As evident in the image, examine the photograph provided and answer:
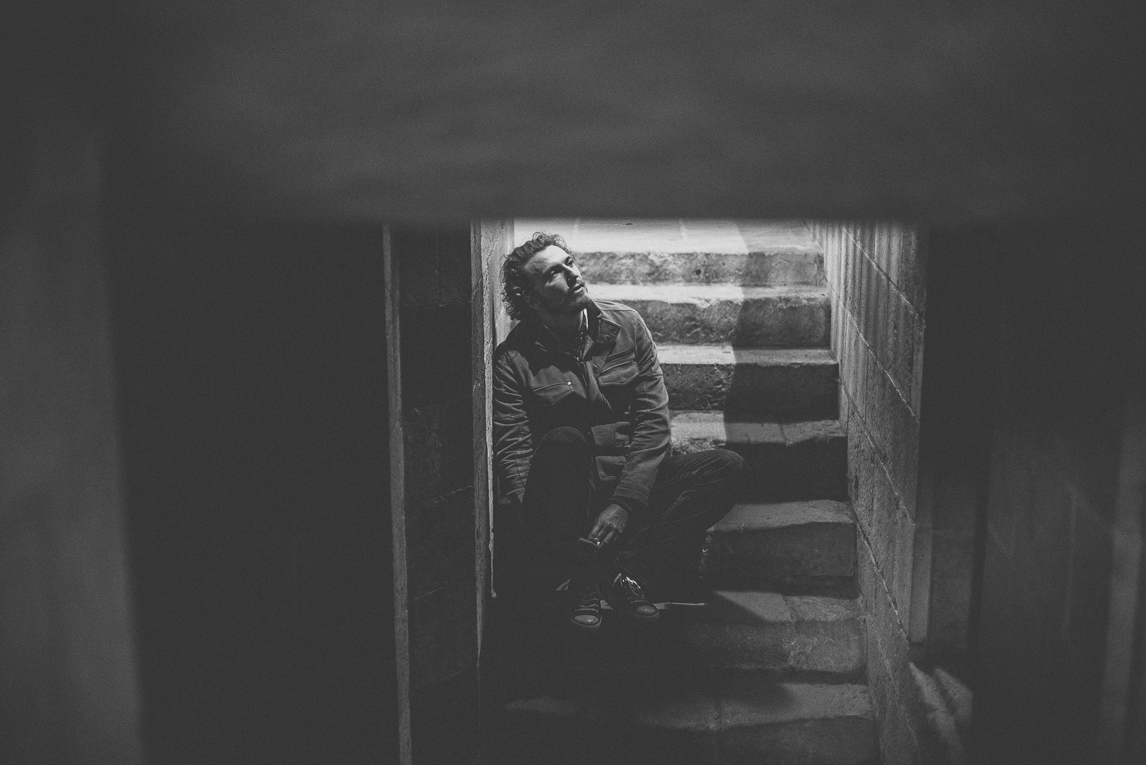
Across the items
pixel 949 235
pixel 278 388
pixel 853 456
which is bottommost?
pixel 853 456

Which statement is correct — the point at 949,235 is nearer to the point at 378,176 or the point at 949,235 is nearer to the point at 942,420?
the point at 942,420

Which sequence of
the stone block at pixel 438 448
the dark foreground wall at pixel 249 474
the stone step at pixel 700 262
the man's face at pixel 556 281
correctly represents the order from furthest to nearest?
the stone step at pixel 700 262 < the man's face at pixel 556 281 < the stone block at pixel 438 448 < the dark foreground wall at pixel 249 474

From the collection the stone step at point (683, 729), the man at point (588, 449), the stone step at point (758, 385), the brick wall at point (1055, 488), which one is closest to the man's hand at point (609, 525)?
the man at point (588, 449)

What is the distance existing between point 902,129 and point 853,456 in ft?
13.7

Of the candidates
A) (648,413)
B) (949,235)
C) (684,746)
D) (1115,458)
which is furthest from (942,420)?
(1115,458)

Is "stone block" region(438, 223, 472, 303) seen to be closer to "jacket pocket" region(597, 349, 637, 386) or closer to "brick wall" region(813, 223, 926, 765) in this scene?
"jacket pocket" region(597, 349, 637, 386)

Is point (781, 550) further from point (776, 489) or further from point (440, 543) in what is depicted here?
point (440, 543)

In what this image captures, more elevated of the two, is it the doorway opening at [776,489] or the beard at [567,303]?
the beard at [567,303]

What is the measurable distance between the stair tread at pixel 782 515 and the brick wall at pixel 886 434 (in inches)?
4.3

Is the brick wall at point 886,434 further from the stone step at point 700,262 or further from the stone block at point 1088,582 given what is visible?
the stone block at point 1088,582

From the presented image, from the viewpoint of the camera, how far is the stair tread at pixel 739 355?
5828mm

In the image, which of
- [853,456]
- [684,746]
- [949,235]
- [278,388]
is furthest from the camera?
[853,456]

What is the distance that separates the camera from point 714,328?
239 inches

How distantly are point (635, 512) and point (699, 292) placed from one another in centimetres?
180
